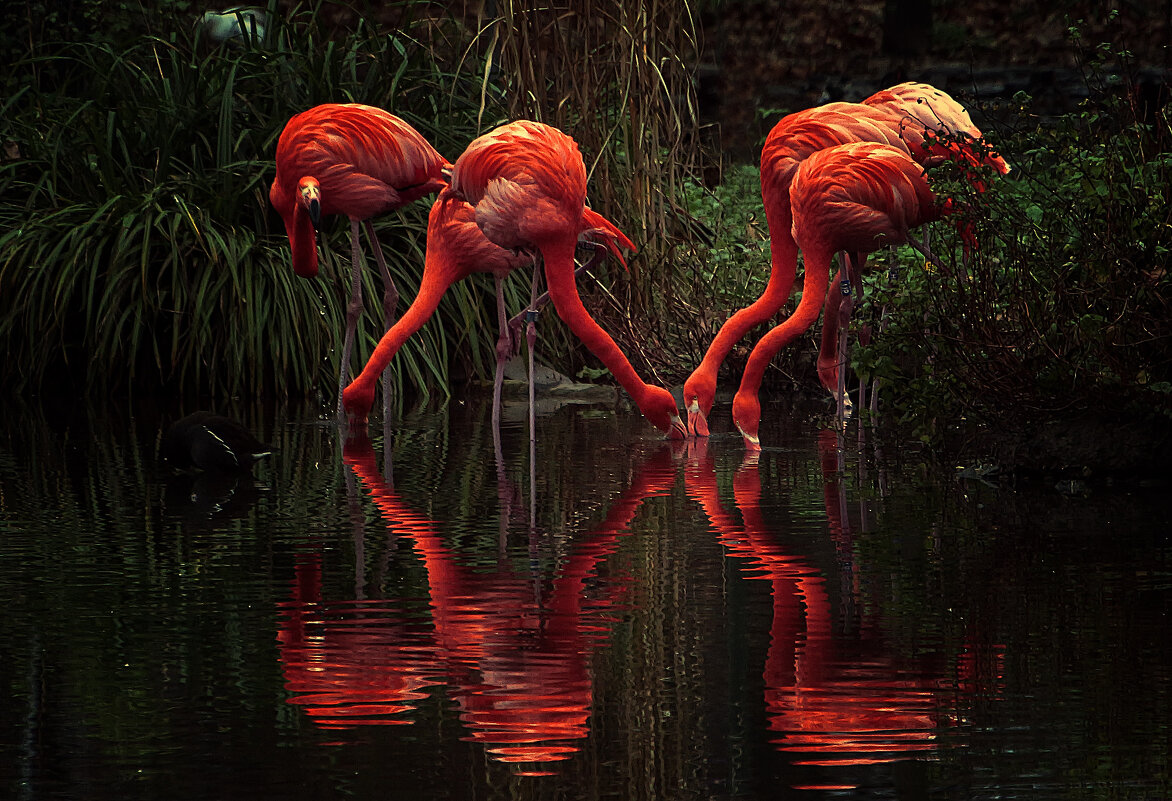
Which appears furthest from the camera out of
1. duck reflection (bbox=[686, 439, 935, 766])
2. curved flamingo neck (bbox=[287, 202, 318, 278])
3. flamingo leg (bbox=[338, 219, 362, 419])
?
flamingo leg (bbox=[338, 219, 362, 419])

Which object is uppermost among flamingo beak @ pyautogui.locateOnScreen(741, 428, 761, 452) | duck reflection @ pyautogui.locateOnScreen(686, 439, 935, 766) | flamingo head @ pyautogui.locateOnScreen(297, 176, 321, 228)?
flamingo head @ pyautogui.locateOnScreen(297, 176, 321, 228)

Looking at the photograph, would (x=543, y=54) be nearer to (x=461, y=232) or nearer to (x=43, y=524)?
(x=461, y=232)

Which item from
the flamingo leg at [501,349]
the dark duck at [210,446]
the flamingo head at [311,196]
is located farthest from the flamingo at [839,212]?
the flamingo head at [311,196]

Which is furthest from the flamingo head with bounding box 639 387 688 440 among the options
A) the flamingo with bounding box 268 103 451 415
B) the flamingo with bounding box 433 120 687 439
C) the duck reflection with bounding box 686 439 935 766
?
the duck reflection with bounding box 686 439 935 766

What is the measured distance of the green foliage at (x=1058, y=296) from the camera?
5.41 meters

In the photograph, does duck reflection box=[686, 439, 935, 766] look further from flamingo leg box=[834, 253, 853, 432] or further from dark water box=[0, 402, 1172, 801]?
flamingo leg box=[834, 253, 853, 432]

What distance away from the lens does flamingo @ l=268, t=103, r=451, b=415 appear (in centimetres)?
802

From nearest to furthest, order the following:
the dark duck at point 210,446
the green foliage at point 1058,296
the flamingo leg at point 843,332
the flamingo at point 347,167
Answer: the green foliage at point 1058,296 < the dark duck at point 210,446 < the flamingo leg at point 843,332 < the flamingo at point 347,167

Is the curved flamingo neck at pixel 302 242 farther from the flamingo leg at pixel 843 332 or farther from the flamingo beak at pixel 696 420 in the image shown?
the flamingo leg at pixel 843 332

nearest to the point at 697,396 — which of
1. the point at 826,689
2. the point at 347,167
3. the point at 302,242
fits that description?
the point at 347,167

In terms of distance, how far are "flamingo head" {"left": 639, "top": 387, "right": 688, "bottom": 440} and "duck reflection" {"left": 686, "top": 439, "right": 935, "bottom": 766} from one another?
2.59 meters

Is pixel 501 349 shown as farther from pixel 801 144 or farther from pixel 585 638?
pixel 585 638

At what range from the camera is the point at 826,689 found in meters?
3.26

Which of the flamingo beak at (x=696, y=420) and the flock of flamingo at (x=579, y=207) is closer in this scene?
the flock of flamingo at (x=579, y=207)
